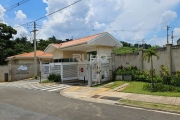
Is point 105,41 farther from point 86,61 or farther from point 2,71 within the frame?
point 2,71

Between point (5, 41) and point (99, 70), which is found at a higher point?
point (5, 41)

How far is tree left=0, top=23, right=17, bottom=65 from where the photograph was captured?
119 ft

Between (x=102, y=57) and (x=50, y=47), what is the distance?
8251mm

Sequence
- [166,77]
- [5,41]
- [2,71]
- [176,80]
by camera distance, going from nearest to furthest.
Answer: [176,80]
[166,77]
[2,71]
[5,41]

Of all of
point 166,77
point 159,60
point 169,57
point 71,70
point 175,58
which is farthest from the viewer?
point 71,70

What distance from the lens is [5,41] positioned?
36.8 metres

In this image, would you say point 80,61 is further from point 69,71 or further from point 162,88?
point 162,88

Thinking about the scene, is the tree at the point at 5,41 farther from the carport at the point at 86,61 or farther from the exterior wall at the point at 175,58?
the exterior wall at the point at 175,58

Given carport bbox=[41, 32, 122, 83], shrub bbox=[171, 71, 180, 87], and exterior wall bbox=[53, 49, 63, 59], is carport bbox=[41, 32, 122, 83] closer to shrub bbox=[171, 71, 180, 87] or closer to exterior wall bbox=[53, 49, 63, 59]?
exterior wall bbox=[53, 49, 63, 59]

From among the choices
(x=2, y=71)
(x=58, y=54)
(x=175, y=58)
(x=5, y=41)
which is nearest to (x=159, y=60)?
(x=175, y=58)

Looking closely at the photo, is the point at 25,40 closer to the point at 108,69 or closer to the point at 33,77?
the point at 33,77

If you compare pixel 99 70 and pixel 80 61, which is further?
pixel 80 61

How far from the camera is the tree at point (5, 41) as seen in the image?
3622 cm

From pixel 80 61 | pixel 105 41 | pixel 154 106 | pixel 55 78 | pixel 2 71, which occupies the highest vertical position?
pixel 105 41
